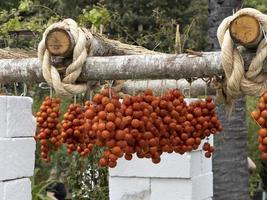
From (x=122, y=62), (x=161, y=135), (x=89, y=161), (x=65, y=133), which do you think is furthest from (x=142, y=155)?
(x=89, y=161)

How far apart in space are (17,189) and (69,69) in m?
0.83

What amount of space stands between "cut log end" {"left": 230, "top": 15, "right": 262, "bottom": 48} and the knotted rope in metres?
0.02

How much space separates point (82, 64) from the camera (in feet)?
8.87

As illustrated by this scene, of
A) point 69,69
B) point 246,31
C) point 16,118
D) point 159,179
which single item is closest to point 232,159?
point 159,179

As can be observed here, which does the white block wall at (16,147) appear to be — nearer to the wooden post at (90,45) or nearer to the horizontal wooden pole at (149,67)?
the horizontal wooden pole at (149,67)

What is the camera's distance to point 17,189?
3268 millimetres

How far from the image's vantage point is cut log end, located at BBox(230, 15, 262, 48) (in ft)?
7.93

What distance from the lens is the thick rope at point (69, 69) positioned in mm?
2680

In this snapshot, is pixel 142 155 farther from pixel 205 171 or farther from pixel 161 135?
pixel 205 171

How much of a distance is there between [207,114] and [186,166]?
133 centimetres

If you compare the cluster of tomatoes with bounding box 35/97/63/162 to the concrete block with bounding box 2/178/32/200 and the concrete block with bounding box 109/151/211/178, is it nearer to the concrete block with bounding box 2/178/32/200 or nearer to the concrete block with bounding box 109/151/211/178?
the concrete block with bounding box 2/178/32/200

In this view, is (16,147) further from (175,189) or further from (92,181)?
(92,181)

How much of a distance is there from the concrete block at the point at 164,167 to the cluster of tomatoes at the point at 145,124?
1.28 metres

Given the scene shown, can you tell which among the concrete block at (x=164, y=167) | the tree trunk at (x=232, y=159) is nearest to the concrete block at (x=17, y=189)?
the concrete block at (x=164, y=167)
